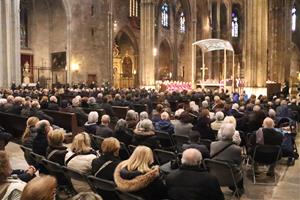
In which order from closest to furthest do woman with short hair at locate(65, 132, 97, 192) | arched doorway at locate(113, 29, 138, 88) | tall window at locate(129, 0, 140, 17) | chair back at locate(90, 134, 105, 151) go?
woman with short hair at locate(65, 132, 97, 192), chair back at locate(90, 134, 105, 151), tall window at locate(129, 0, 140, 17), arched doorway at locate(113, 29, 138, 88)

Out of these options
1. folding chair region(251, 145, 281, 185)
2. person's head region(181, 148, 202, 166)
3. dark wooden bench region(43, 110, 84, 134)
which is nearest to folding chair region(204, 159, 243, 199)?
person's head region(181, 148, 202, 166)

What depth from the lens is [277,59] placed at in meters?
35.9

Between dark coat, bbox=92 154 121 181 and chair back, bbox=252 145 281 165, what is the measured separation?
11.3ft

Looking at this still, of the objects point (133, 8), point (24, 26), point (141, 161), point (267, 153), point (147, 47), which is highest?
point (133, 8)

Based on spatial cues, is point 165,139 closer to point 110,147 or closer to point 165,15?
point 110,147

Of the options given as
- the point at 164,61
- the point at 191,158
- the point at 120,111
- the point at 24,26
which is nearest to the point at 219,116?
the point at 191,158

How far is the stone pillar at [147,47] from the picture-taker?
1301 inches

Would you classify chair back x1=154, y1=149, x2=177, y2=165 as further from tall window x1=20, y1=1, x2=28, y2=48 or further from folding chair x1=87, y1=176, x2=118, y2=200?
tall window x1=20, y1=1, x2=28, y2=48

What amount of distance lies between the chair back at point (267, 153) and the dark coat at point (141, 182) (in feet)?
11.5

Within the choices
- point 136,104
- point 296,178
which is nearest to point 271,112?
point 296,178

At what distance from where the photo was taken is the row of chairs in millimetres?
4279

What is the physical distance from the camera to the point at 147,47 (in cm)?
3331

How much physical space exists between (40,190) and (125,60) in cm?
4150

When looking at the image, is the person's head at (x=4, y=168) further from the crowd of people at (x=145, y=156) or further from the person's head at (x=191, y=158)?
Answer: the person's head at (x=191, y=158)
